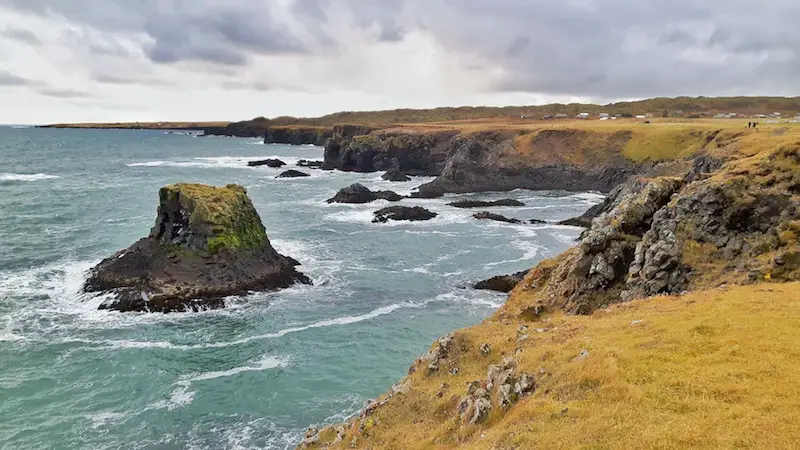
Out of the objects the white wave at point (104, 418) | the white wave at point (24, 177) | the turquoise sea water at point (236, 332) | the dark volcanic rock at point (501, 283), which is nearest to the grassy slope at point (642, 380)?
the turquoise sea water at point (236, 332)

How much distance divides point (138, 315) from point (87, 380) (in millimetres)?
8759

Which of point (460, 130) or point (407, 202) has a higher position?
point (460, 130)

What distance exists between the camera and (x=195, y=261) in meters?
41.3

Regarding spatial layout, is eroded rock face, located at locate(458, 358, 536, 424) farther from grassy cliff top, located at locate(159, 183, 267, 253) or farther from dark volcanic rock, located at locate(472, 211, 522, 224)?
dark volcanic rock, located at locate(472, 211, 522, 224)

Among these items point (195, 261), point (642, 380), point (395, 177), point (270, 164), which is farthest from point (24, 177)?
point (642, 380)

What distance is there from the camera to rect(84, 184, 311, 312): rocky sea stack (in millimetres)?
38812

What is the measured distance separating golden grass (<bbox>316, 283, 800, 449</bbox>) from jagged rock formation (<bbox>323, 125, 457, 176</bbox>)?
107 meters

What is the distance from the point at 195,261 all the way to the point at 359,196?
44026mm

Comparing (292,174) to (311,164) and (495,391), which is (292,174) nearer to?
(311,164)

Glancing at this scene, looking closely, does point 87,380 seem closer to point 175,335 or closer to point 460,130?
point 175,335

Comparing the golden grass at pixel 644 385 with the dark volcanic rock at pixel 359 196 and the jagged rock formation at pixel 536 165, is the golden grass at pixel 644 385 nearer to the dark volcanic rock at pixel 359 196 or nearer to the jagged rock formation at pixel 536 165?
the dark volcanic rock at pixel 359 196

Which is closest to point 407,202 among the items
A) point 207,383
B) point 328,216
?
point 328,216

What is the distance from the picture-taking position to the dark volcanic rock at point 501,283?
42.0m

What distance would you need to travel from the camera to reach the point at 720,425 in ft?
33.4
